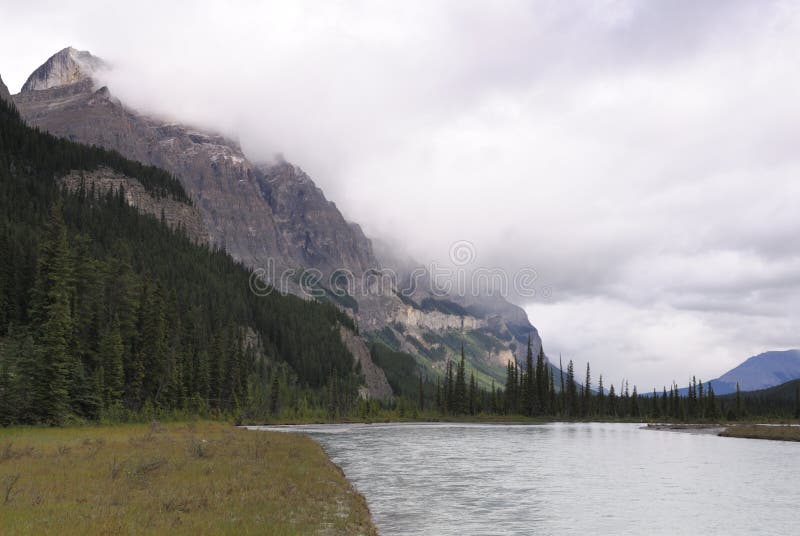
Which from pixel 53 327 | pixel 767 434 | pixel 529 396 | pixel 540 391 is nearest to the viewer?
pixel 53 327

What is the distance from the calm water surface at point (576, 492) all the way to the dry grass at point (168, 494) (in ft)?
10.1

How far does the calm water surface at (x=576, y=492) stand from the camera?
25516 mm

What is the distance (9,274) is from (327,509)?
327ft

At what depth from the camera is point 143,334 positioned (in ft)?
330

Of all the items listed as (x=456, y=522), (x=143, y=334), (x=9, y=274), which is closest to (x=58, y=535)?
(x=456, y=522)

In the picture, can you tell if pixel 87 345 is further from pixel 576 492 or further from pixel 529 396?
pixel 529 396

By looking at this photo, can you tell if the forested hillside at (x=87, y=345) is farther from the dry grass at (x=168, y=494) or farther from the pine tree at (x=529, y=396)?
the pine tree at (x=529, y=396)

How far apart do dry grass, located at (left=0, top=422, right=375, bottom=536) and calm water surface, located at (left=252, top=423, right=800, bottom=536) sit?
309 cm

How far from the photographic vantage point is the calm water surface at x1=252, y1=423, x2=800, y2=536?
83.7ft

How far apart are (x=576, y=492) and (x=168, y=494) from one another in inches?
944

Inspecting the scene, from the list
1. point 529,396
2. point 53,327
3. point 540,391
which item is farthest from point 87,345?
point 540,391

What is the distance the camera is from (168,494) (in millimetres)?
23984

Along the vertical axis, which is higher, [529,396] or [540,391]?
[540,391]

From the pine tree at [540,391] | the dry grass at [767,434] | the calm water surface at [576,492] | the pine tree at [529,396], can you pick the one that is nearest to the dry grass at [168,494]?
the calm water surface at [576,492]
